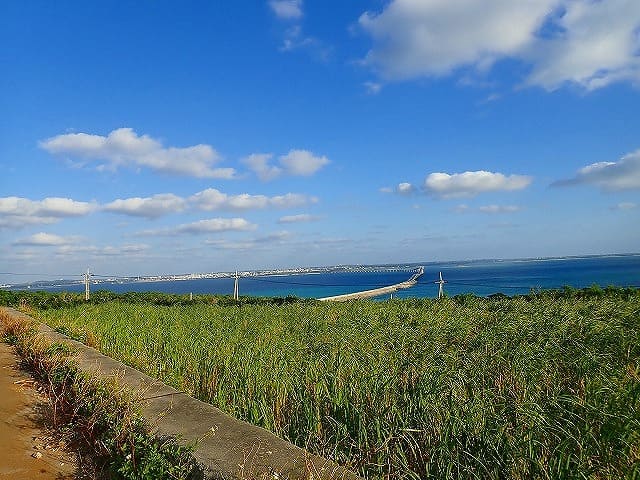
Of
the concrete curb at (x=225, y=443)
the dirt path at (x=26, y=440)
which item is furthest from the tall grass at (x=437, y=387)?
the dirt path at (x=26, y=440)

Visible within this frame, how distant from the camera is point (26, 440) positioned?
299 cm

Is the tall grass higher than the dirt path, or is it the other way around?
the tall grass

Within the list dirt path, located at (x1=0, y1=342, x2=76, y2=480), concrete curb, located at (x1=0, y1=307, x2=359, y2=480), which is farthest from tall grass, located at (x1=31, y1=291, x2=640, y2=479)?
dirt path, located at (x1=0, y1=342, x2=76, y2=480)

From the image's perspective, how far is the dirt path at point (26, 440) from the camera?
101 inches

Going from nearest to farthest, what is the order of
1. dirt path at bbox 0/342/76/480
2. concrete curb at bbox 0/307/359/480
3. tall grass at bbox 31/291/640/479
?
concrete curb at bbox 0/307/359/480
tall grass at bbox 31/291/640/479
dirt path at bbox 0/342/76/480

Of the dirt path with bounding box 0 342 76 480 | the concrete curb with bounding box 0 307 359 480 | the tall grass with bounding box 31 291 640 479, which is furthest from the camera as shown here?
the dirt path with bounding box 0 342 76 480

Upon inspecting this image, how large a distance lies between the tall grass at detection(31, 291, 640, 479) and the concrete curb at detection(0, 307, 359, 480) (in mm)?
263

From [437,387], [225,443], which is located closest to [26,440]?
[225,443]

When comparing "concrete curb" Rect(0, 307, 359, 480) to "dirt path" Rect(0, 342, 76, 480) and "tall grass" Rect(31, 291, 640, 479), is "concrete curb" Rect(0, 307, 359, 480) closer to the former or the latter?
"tall grass" Rect(31, 291, 640, 479)

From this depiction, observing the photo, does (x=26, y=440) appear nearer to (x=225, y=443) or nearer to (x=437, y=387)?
(x=225, y=443)

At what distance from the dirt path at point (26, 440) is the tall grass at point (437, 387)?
1.07 metres

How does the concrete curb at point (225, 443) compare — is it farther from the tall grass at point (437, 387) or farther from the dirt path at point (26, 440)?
the dirt path at point (26, 440)

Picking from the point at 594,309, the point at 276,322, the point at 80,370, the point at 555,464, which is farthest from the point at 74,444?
the point at 594,309

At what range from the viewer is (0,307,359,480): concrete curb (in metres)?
1.92
